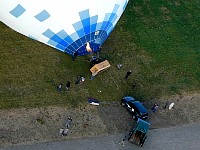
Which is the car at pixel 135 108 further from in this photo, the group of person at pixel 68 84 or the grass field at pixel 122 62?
the group of person at pixel 68 84

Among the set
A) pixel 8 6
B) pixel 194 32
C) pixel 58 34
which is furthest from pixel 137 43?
pixel 8 6

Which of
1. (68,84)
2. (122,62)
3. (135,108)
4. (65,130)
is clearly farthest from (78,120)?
(122,62)

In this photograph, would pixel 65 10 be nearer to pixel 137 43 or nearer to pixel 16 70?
pixel 16 70

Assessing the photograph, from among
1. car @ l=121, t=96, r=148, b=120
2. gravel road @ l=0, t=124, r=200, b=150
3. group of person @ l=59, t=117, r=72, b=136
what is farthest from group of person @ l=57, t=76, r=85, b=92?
gravel road @ l=0, t=124, r=200, b=150

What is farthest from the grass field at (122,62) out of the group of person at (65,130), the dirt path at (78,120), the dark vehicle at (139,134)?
the dark vehicle at (139,134)

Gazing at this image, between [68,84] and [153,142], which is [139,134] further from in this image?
[68,84]
